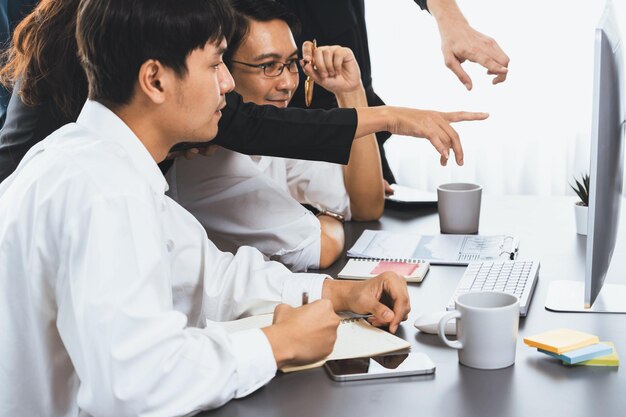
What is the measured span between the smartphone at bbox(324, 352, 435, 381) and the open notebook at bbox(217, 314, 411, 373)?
2 cm

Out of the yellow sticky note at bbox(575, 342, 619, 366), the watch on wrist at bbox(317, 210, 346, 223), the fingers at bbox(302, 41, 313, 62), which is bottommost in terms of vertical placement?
the yellow sticky note at bbox(575, 342, 619, 366)

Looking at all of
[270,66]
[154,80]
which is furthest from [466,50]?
[154,80]

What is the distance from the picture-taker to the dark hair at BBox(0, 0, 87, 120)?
1506mm

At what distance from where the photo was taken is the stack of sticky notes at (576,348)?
44.7 inches

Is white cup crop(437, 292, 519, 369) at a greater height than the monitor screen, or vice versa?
the monitor screen

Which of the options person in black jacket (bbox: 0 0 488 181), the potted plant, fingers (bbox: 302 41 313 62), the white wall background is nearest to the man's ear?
person in black jacket (bbox: 0 0 488 181)

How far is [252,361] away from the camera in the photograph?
109 centimetres

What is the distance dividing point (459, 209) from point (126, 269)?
1.03 metres

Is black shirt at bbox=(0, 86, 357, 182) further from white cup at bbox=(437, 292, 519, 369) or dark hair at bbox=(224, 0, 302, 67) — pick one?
white cup at bbox=(437, 292, 519, 369)

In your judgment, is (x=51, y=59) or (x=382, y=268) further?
(x=382, y=268)

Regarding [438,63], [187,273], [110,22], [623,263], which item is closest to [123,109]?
[110,22]

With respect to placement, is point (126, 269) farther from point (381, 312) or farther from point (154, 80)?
point (381, 312)

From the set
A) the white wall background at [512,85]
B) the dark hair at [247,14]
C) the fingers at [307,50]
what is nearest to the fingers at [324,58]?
the fingers at [307,50]

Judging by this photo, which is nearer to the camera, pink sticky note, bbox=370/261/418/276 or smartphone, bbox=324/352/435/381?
smartphone, bbox=324/352/435/381
